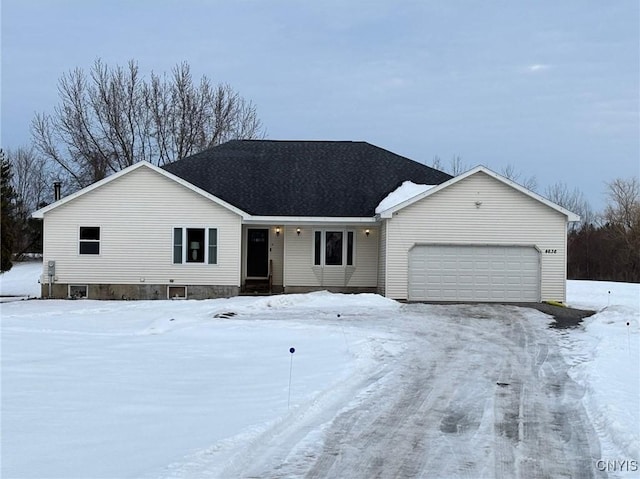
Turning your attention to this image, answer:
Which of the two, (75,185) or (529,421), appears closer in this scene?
(529,421)

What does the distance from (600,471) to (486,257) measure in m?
16.3

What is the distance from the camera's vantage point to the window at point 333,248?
79.9 ft

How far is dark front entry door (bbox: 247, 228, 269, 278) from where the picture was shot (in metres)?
24.9

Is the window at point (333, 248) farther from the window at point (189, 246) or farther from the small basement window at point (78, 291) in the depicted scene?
the small basement window at point (78, 291)

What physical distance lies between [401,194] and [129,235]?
31.6 feet

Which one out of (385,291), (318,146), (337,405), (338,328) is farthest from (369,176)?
(337,405)

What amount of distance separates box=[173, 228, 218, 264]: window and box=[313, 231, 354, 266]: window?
3.71 meters

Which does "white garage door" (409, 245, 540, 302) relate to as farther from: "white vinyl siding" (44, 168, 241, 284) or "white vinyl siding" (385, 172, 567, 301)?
"white vinyl siding" (44, 168, 241, 284)

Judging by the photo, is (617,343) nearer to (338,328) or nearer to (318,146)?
(338,328)

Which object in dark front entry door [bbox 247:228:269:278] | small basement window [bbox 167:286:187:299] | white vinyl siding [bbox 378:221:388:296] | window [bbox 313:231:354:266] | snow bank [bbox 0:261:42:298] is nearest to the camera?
white vinyl siding [bbox 378:221:388:296]

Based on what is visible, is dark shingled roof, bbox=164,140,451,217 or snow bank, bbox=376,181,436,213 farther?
dark shingled roof, bbox=164,140,451,217

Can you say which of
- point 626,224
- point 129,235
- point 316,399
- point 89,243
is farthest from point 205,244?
point 626,224

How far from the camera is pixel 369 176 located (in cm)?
2642

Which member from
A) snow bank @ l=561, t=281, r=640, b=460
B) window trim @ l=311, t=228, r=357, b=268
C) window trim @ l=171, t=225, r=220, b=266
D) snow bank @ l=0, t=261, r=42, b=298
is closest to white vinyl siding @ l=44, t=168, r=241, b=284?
window trim @ l=171, t=225, r=220, b=266
